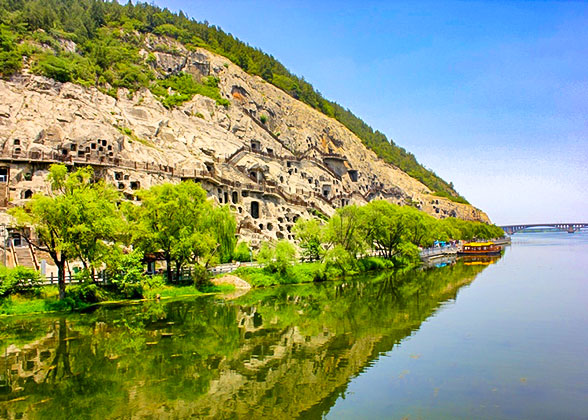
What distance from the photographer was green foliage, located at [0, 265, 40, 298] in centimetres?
3073

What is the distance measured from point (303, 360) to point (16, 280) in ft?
73.5

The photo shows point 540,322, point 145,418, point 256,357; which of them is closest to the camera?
point 145,418

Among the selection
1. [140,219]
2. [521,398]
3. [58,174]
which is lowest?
[521,398]

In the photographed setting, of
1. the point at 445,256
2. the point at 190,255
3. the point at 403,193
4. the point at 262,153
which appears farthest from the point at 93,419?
the point at 403,193

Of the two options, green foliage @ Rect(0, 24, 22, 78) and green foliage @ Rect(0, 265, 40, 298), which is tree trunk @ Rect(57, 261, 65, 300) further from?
green foliage @ Rect(0, 24, 22, 78)

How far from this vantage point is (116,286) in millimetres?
35781

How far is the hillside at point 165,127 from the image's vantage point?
58.4 m

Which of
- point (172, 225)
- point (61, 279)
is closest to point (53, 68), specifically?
point (172, 225)

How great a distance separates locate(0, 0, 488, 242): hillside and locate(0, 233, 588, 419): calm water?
29.6 m

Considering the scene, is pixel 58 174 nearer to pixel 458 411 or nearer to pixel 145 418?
pixel 145 418

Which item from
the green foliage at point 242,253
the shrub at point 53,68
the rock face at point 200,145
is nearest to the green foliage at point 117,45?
the shrub at point 53,68

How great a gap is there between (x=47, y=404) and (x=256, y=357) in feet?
29.2

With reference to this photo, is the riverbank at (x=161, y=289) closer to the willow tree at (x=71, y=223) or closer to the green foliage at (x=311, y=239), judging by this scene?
the willow tree at (x=71, y=223)

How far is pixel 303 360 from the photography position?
20938mm
